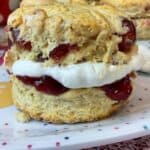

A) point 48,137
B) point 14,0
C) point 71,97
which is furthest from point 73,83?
point 14,0

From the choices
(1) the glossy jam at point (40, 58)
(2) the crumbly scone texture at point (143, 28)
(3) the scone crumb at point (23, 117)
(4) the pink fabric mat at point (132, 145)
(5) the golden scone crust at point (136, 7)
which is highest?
(1) the glossy jam at point (40, 58)

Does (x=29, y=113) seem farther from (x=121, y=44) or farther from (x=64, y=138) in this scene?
(x=121, y=44)

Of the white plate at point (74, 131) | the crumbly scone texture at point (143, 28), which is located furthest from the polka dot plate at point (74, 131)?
the crumbly scone texture at point (143, 28)

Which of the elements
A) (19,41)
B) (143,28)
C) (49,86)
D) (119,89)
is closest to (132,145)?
(119,89)

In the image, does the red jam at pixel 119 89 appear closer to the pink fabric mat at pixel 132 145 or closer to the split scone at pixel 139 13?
the pink fabric mat at pixel 132 145

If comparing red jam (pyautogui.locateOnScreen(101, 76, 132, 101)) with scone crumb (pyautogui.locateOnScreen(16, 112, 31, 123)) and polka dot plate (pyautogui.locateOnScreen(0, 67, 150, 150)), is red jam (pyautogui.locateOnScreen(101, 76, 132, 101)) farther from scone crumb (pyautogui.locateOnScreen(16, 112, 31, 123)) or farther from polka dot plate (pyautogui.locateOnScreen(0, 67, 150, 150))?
scone crumb (pyautogui.locateOnScreen(16, 112, 31, 123))

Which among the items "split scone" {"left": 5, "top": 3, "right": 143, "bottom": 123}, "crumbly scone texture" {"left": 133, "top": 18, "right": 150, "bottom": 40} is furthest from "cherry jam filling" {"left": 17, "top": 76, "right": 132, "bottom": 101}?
"crumbly scone texture" {"left": 133, "top": 18, "right": 150, "bottom": 40}
